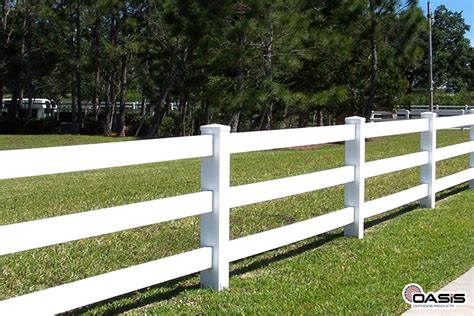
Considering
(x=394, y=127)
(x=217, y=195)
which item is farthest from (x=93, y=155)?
(x=394, y=127)

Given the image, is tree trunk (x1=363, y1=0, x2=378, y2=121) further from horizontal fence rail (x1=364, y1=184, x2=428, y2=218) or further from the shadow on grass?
horizontal fence rail (x1=364, y1=184, x2=428, y2=218)

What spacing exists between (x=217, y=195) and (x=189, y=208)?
0.94 feet

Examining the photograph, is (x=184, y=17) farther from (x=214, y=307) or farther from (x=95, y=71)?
(x=214, y=307)

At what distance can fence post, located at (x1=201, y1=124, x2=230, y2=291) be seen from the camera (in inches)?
206

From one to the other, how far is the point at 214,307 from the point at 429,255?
110 inches

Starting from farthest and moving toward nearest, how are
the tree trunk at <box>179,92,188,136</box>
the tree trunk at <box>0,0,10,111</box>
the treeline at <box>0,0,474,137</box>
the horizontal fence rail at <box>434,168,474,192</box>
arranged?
1. the tree trunk at <box>0,0,10,111</box>
2. the tree trunk at <box>179,92,188,136</box>
3. the treeline at <box>0,0,474,137</box>
4. the horizontal fence rail at <box>434,168,474,192</box>

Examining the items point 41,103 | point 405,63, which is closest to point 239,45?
point 405,63

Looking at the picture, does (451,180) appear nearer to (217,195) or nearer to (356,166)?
(356,166)

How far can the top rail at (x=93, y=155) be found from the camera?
3969 millimetres

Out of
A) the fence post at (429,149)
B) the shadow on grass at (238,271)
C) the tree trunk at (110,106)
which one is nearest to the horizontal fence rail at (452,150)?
the fence post at (429,149)

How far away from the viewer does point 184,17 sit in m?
25.0

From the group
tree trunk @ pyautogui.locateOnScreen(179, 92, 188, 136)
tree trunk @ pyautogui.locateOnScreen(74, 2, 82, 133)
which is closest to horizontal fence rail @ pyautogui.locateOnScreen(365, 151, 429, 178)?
tree trunk @ pyautogui.locateOnScreen(179, 92, 188, 136)

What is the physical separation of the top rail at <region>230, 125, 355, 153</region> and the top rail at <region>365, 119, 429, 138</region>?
53 centimetres

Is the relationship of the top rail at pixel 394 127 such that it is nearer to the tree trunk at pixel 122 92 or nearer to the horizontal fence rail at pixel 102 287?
the horizontal fence rail at pixel 102 287
